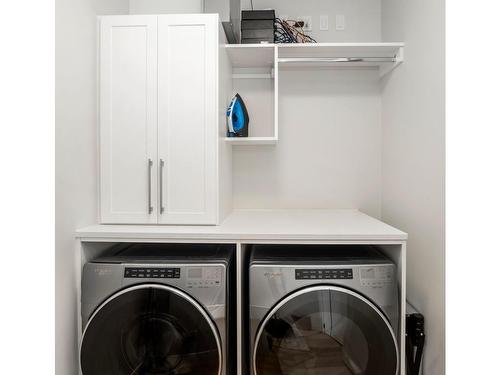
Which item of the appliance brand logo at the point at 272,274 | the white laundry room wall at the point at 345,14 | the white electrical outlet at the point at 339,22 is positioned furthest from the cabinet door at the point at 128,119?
the white electrical outlet at the point at 339,22

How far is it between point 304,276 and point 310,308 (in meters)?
0.13

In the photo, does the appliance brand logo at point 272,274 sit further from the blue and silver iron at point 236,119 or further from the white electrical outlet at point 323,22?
the white electrical outlet at point 323,22

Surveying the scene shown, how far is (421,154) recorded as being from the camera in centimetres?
161

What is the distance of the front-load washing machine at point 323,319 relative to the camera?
1.34 metres

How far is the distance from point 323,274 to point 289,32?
1.52 meters

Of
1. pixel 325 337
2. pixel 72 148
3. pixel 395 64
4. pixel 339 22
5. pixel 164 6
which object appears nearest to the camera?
pixel 325 337

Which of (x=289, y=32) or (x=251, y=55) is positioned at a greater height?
(x=289, y=32)

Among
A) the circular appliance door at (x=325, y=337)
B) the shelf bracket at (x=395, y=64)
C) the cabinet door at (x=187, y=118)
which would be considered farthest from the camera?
the shelf bracket at (x=395, y=64)

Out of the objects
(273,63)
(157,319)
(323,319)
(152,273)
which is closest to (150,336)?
(157,319)

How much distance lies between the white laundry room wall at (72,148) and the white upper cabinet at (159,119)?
0.20ft

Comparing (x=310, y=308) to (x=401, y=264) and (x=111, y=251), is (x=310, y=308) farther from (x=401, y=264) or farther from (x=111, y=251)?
(x=111, y=251)

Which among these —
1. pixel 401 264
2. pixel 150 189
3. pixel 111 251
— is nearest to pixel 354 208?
pixel 401 264

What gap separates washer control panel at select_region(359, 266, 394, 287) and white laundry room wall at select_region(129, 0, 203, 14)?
66.7 inches

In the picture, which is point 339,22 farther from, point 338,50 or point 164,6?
point 164,6
